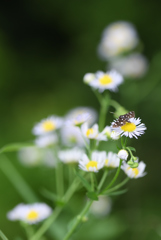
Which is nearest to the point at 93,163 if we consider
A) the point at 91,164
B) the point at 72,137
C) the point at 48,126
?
the point at 91,164

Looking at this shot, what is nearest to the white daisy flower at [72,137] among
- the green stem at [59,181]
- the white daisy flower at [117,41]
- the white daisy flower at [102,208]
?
the green stem at [59,181]

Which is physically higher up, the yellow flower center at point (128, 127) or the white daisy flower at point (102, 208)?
the yellow flower center at point (128, 127)

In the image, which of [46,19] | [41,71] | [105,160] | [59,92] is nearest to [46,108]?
[59,92]

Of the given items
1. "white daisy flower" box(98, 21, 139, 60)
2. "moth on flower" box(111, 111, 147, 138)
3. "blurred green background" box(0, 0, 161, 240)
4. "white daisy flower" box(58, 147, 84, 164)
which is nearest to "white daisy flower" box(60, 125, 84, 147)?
"white daisy flower" box(58, 147, 84, 164)

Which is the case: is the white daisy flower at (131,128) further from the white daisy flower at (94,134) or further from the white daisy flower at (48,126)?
the white daisy flower at (48,126)

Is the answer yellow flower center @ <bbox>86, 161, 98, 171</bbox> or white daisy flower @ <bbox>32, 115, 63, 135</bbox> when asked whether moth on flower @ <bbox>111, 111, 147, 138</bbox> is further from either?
white daisy flower @ <bbox>32, 115, 63, 135</bbox>

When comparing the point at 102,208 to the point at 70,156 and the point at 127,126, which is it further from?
the point at 127,126

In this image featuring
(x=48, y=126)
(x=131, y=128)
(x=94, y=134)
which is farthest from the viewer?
(x=48, y=126)
